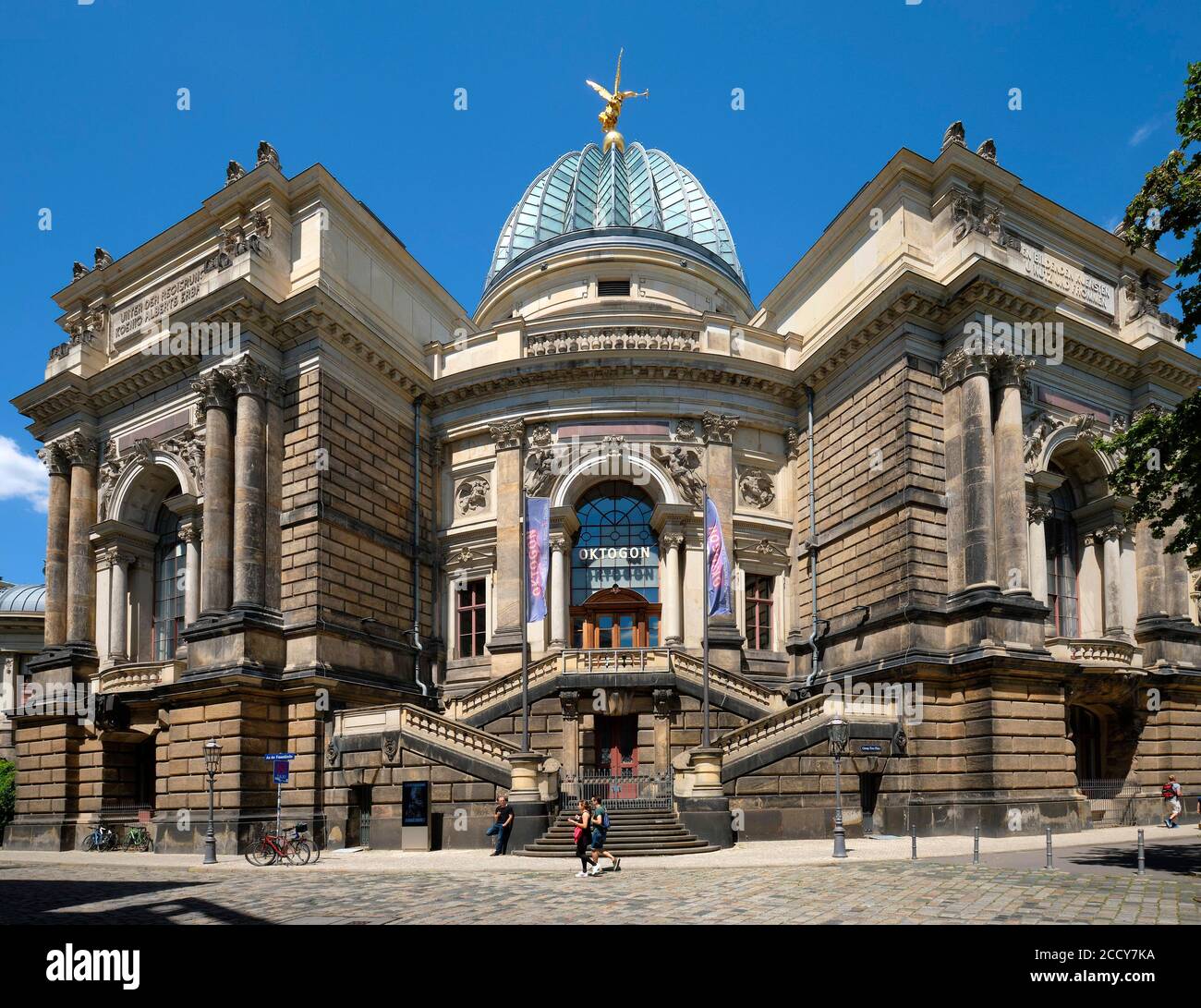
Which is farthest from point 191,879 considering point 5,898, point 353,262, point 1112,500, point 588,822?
point 1112,500

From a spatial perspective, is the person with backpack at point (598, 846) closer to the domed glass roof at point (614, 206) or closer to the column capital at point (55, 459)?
the column capital at point (55, 459)

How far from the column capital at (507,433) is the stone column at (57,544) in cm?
1589

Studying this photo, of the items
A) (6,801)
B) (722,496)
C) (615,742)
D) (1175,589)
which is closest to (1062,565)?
(1175,589)

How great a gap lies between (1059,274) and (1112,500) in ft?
26.6

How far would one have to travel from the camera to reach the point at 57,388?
3941 cm

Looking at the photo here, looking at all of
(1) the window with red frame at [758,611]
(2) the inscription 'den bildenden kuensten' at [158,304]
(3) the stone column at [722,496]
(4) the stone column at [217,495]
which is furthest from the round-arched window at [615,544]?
(2) the inscription 'den bildenden kuensten' at [158,304]

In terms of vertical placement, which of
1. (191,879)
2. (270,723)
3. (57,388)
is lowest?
(191,879)

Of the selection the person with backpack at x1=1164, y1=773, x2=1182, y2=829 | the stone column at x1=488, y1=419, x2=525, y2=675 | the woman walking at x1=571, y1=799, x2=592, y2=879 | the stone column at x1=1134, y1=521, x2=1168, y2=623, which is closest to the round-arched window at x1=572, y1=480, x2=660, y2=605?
the stone column at x1=488, y1=419, x2=525, y2=675

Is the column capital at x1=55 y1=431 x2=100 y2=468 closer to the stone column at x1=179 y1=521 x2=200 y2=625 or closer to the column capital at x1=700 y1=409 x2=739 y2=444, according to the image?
the stone column at x1=179 y1=521 x2=200 y2=625

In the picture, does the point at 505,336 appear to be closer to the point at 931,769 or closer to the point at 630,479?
the point at 630,479

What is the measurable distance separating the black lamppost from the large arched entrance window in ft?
42.5

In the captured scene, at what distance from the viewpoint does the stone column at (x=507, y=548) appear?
36656 millimetres

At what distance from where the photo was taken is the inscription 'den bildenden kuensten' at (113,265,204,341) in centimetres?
3725

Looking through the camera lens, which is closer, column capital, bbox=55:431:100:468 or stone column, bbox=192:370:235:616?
stone column, bbox=192:370:235:616
